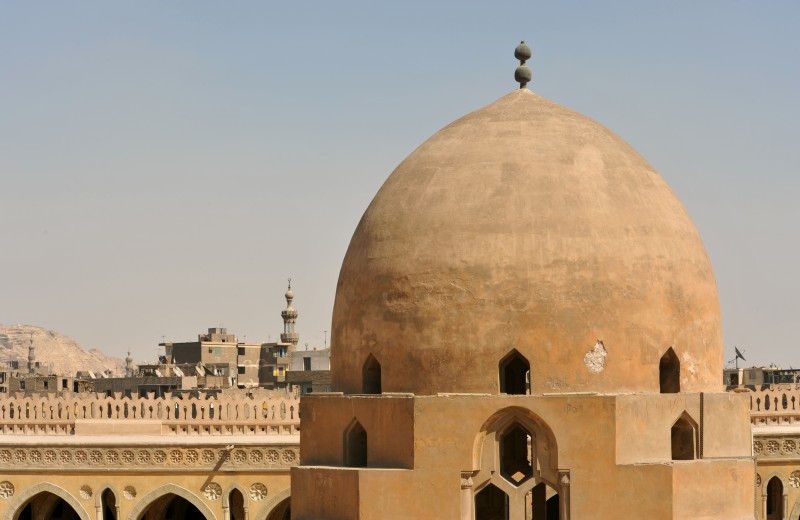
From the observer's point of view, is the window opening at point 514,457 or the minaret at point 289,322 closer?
the window opening at point 514,457

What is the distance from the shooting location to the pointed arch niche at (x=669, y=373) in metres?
11.2

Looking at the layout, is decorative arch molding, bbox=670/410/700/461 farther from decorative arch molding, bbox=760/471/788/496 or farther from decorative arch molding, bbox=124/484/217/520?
decorative arch molding, bbox=124/484/217/520

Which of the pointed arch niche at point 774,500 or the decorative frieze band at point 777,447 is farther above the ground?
the decorative frieze band at point 777,447

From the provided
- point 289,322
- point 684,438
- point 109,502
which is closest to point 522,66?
point 684,438

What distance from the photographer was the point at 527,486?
40.3 feet

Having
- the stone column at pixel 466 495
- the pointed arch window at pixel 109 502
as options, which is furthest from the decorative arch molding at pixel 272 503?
the stone column at pixel 466 495

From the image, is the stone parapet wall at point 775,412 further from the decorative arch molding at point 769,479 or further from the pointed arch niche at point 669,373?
the pointed arch niche at point 669,373

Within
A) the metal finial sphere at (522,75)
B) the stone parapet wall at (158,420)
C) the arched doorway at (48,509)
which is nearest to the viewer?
the metal finial sphere at (522,75)

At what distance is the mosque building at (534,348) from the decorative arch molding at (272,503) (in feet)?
41.2

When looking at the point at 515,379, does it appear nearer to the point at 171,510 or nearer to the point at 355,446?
the point at 355,446

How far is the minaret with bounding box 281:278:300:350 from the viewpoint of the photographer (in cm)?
5947

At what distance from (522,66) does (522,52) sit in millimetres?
122

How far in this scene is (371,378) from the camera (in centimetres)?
1155

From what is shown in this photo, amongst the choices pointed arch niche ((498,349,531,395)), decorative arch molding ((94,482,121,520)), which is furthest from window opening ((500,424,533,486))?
decorative arch molding ((94,482,121,520))
